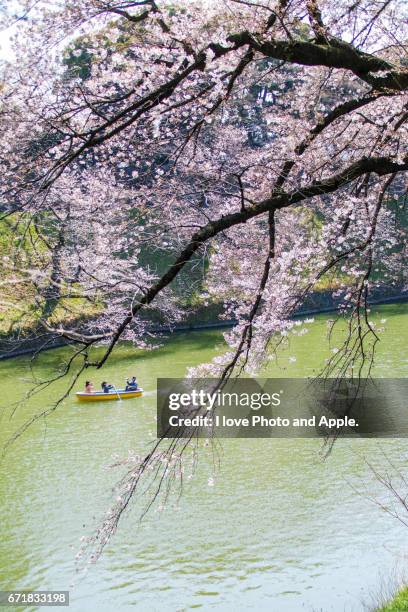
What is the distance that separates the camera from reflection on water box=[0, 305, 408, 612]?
5.79 meters

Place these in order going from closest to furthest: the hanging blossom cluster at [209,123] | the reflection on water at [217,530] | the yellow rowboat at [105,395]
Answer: the hanging blossom cluster at [209,123] < the reflection on water at [217,530] < the yellow rowboat at [105,395]

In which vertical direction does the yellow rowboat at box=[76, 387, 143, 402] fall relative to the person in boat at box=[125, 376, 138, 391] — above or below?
below

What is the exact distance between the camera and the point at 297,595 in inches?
221

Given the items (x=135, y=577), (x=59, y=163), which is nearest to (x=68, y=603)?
(x=135, y=577)

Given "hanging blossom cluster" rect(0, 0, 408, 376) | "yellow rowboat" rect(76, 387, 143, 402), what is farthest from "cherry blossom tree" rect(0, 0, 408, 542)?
"yellow rowboat" rect(76, 387, 143, 402)

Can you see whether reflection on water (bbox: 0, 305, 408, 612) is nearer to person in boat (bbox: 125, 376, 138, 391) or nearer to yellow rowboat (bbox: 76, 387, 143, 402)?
yellow rowboat (bbox: 76, 387, 143, 402)

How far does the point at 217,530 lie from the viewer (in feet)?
22.4

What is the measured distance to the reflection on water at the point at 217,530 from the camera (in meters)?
5.79

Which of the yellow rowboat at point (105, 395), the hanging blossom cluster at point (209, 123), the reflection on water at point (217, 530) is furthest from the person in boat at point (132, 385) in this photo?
the hanging blossom cluster at point (209, 123)

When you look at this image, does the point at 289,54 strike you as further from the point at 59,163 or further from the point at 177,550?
the point at 177,550

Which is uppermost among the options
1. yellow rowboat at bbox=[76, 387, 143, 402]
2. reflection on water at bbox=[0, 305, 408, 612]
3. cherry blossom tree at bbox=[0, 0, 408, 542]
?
cherry blossom tree at bbox=[0, 0, 408, 542]

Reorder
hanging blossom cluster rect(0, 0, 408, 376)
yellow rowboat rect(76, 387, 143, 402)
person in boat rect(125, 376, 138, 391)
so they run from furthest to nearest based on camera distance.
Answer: person in boat rect(125, 376, 138, 391) < yellow rowboat rect(76, 387, 143, 402) < hanging blossom cluster rect(0, 0, 408, 376)

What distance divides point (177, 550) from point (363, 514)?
1.93 metres

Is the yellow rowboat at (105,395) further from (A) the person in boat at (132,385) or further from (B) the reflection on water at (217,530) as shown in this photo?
(B) the reflection on water at (217,530)
